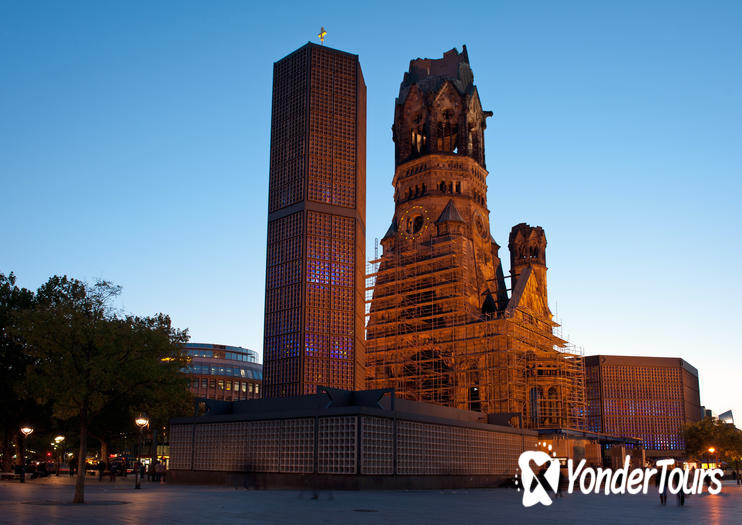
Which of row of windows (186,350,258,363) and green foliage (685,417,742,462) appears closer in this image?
green foliage (685,417,742,462)

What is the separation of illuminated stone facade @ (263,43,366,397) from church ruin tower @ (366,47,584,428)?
1094 cm

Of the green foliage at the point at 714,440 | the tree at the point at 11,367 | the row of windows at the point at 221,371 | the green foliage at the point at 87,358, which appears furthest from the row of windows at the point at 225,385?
the green foliage at the point at 87,358

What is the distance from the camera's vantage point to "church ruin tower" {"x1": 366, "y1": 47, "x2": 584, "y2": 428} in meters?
81.9

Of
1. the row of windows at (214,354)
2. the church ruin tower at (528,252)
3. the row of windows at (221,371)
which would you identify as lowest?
the row of windows at (221,371)

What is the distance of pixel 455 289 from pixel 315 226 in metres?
20.8

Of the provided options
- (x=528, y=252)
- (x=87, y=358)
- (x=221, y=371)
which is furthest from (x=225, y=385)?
(x=87, y=358)

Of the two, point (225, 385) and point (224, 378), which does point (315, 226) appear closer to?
point (224, 378)

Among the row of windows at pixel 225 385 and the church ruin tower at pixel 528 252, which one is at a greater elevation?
the church ruin tower at pixel 528 252

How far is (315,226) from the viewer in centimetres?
7719

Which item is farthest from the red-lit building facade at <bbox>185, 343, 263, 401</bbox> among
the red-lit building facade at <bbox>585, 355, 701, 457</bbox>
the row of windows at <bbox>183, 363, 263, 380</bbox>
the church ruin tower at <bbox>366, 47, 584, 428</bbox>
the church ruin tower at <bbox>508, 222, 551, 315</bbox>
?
the red-lit building facade at <bbox>585, 355, 701, 457</bbox>

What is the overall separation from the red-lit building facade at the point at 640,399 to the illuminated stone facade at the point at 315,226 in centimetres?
9223

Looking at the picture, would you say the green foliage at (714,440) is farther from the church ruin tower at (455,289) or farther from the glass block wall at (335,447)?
the glass block wall at (335,447)

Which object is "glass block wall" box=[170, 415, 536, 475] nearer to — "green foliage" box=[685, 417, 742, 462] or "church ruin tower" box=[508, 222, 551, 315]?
"church ruin tower" box=[508, 222, 551, 315]

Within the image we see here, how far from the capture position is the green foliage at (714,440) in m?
96.6
